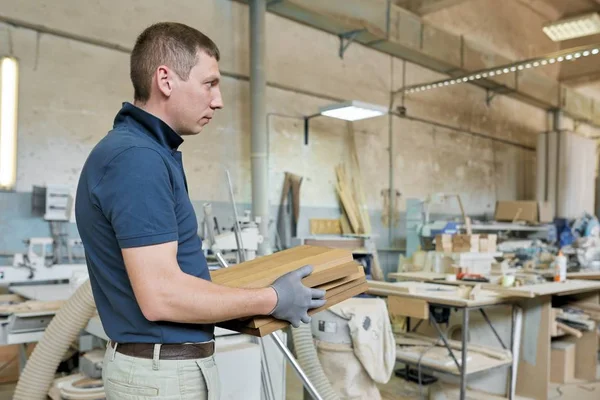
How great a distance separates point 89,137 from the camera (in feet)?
12.1

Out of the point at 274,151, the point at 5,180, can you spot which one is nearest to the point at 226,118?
the point at 274,151

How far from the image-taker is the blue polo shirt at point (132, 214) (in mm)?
881

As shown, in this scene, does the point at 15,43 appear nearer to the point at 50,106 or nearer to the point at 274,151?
the point at 50,106

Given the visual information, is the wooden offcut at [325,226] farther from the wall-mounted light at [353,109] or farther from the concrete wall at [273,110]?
the wall-mounted light at [353,109]

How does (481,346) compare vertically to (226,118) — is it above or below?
below

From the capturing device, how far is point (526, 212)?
6570 millimetres

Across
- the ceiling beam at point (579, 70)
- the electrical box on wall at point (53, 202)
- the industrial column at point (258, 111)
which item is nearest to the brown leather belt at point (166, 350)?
the electrical box on wall at point (53, 202)

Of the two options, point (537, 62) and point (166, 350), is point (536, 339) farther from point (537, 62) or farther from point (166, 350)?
point (537, 62)

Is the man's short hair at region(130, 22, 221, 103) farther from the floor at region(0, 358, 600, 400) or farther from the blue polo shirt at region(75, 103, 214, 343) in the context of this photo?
the floor at region(0, 358, 600, 400)

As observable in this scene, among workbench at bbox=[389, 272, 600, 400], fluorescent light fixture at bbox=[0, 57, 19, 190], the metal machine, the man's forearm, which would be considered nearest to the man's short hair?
the man's forearm

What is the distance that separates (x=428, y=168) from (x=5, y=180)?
483 cm

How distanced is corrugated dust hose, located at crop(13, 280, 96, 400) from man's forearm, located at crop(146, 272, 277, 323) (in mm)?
1328

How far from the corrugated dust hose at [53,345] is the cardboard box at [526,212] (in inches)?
227

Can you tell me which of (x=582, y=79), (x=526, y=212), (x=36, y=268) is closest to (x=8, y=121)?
(x=36, y=268)
